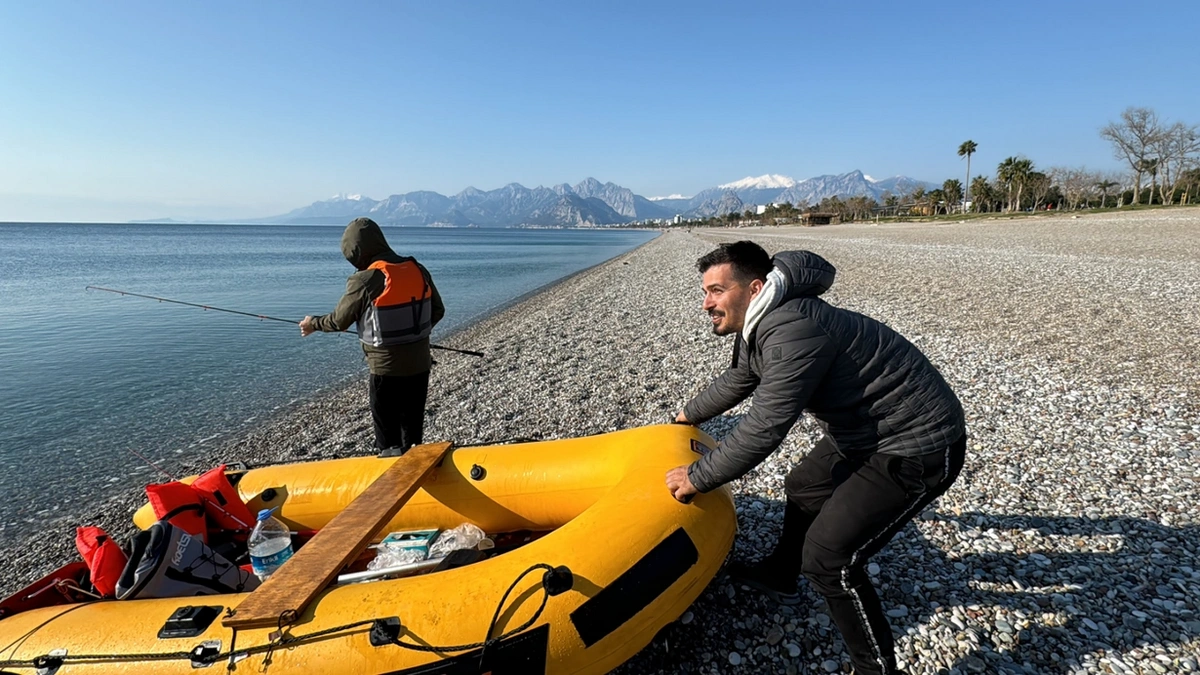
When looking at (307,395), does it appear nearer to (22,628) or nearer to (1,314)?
(22,628)

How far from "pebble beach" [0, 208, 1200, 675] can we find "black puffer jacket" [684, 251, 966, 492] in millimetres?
1444

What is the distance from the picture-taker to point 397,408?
4930 millimetres

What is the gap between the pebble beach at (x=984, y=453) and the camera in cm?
313

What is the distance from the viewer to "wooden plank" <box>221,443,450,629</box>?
8.28ft

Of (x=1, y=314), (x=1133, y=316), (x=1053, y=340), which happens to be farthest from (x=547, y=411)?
(x=1, y=314)

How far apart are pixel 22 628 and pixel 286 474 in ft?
5.23

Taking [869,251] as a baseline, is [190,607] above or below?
below

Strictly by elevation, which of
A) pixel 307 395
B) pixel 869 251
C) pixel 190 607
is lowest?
pixel 307 395

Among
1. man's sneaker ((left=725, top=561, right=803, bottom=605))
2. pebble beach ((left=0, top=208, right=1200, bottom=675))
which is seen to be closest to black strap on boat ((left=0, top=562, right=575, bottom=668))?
pebble beach ((left=0, top=208, right=1200, bottom=675))

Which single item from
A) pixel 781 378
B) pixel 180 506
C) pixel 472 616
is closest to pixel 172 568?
pixel 180 506

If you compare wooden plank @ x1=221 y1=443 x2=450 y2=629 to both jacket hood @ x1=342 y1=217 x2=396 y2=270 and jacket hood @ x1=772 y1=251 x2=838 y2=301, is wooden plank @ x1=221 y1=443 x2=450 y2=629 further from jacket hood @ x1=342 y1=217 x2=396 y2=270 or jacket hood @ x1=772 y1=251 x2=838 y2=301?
jacket hood @ x1=772 y1=251 x2=838 y2=301

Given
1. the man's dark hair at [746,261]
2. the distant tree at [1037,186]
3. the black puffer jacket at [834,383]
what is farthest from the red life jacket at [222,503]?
the distant tree at [1037,186]

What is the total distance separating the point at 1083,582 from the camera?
11.2 ft

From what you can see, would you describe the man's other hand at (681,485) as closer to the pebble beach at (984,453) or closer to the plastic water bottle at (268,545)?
the pebble beach at (984,453)
